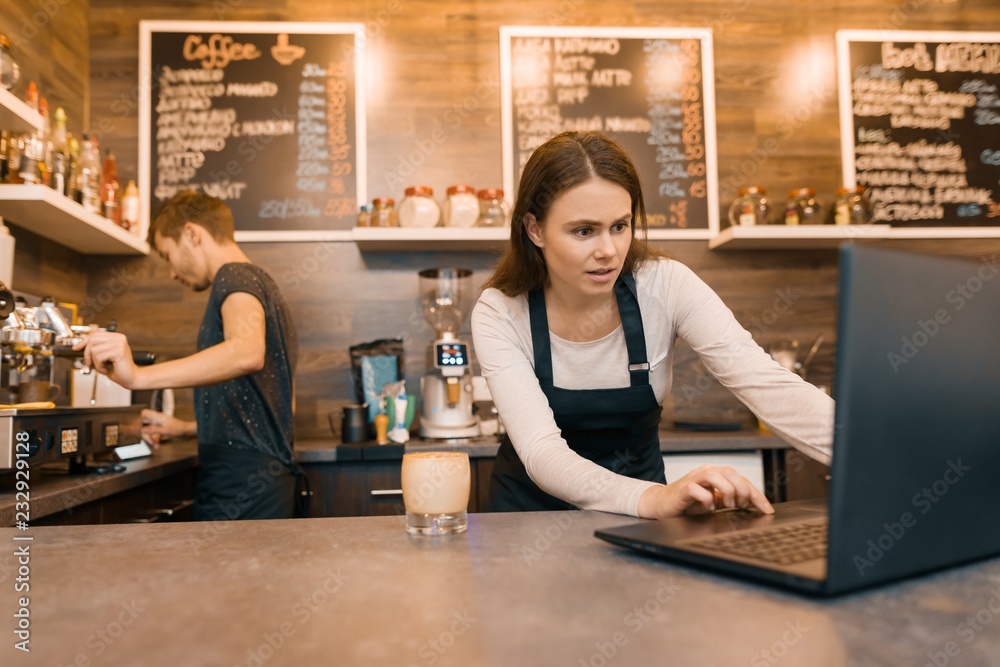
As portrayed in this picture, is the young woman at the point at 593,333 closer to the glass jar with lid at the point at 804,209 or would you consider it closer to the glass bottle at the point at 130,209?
the glass jar with lid at the point at 804,209

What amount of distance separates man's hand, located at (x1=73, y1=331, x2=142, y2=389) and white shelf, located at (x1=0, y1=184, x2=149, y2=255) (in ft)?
1.56

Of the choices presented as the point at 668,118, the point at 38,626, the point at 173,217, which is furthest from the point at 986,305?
the point at 668,118

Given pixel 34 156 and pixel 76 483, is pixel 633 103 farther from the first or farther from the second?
pixel 76 483

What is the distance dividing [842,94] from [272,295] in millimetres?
2396

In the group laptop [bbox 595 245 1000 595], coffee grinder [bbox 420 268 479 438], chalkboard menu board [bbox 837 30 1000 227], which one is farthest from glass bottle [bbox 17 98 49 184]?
chalkboard menu board [bbox 837 30 1000 227]

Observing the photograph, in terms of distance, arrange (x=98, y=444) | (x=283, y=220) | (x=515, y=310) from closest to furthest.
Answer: (x=515, y=310) → (x=98, y=444) → (x=283, y=220)

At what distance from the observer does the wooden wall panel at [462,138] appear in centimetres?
280

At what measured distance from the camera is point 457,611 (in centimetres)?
58

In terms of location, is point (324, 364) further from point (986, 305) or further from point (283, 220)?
point (986, 305)

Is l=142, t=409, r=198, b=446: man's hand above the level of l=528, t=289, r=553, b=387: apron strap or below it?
below

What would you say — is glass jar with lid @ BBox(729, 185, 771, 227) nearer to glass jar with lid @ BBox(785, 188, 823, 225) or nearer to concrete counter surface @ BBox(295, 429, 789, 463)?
glass jar with lid @ BBox(785, 188, 823, 225)

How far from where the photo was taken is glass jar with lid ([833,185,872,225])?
109 inches

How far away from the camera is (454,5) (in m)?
2.90

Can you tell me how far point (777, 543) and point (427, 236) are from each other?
2.01 m
